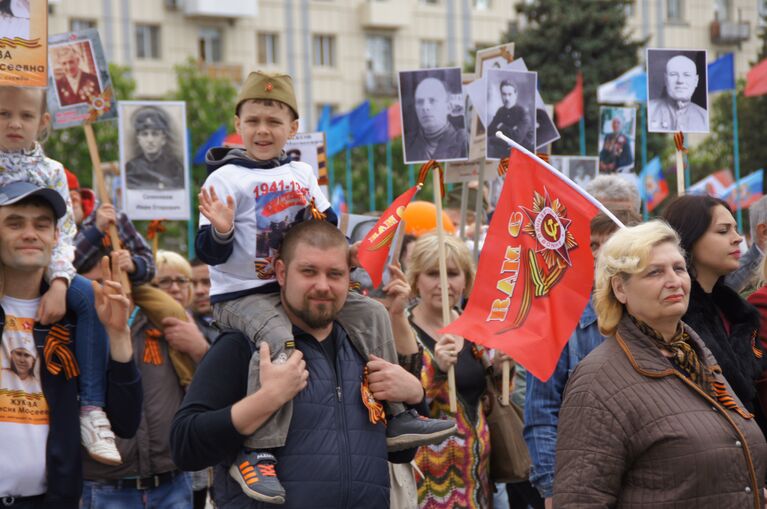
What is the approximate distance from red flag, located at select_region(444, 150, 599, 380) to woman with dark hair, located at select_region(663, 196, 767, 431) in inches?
16.5

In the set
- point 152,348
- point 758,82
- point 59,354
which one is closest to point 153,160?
point 152,348

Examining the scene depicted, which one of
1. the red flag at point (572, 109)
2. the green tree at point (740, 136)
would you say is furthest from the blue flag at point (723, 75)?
the green tree at point (740, 136)

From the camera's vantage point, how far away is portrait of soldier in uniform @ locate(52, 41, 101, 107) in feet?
24.1

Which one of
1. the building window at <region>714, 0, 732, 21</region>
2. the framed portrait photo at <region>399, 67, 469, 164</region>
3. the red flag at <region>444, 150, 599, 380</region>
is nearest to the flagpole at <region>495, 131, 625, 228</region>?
the red flag at <region>444, 150, 599, 380</region>

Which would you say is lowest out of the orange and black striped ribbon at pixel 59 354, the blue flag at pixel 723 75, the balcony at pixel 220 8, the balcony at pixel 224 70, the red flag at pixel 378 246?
the orange and black striped ribbon at pixel 59 354

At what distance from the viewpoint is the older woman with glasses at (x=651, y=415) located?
4188mm

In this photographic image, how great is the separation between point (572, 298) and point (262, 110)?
1462 millimetres

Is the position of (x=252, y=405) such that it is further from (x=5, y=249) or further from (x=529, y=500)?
(x=529, y=500)

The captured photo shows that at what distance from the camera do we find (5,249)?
15.9 feet

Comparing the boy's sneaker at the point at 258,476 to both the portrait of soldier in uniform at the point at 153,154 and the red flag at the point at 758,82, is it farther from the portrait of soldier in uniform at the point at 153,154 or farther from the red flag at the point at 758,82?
the red flag at the point at 758,82

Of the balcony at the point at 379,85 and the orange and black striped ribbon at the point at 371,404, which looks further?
the balcony at the point at 379,85

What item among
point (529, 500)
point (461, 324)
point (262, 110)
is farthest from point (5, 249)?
point (529, 500)

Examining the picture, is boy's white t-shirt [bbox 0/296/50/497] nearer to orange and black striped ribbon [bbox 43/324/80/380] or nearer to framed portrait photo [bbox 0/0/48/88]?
orange and black striped ribbon [bbox 43/324/80/380]

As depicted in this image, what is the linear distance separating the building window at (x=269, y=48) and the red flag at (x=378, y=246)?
42319 mm
